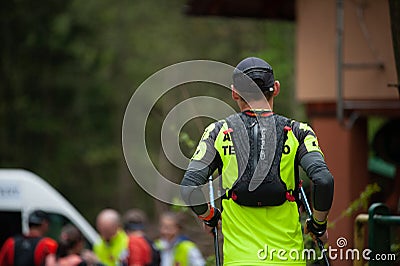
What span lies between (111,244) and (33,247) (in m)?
1.03

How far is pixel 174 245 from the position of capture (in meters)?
11.9

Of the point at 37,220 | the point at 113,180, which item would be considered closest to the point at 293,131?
the point at 37,220

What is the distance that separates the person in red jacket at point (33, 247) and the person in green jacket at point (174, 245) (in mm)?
1326

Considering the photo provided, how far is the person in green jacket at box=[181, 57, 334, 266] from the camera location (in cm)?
545

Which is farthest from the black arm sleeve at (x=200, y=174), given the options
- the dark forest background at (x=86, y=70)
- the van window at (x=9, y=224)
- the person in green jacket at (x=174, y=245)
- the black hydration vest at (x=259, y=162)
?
the dark forest background at (x=86, y=70)

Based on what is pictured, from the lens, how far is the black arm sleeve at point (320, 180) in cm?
523

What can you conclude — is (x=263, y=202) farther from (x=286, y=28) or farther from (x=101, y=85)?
(x=101, y=85)

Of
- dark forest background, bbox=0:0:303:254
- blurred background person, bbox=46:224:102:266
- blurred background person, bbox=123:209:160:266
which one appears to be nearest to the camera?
blurred background person, bbox=46:224:102:266

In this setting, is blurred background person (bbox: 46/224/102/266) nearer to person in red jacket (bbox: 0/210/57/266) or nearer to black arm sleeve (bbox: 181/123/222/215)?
person in red jacket (bbox: 0/210/57/266)

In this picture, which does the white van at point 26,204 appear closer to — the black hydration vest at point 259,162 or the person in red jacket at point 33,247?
the person in red jacket at point 33,247

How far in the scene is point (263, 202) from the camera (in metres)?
5.46

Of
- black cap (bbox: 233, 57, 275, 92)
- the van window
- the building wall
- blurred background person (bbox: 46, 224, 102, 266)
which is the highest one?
the building wall

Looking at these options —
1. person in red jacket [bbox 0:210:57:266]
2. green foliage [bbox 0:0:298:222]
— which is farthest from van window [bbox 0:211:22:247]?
green foliage [bbox 0:0:298:222]

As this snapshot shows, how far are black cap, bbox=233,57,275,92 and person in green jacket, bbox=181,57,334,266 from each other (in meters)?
0.02
